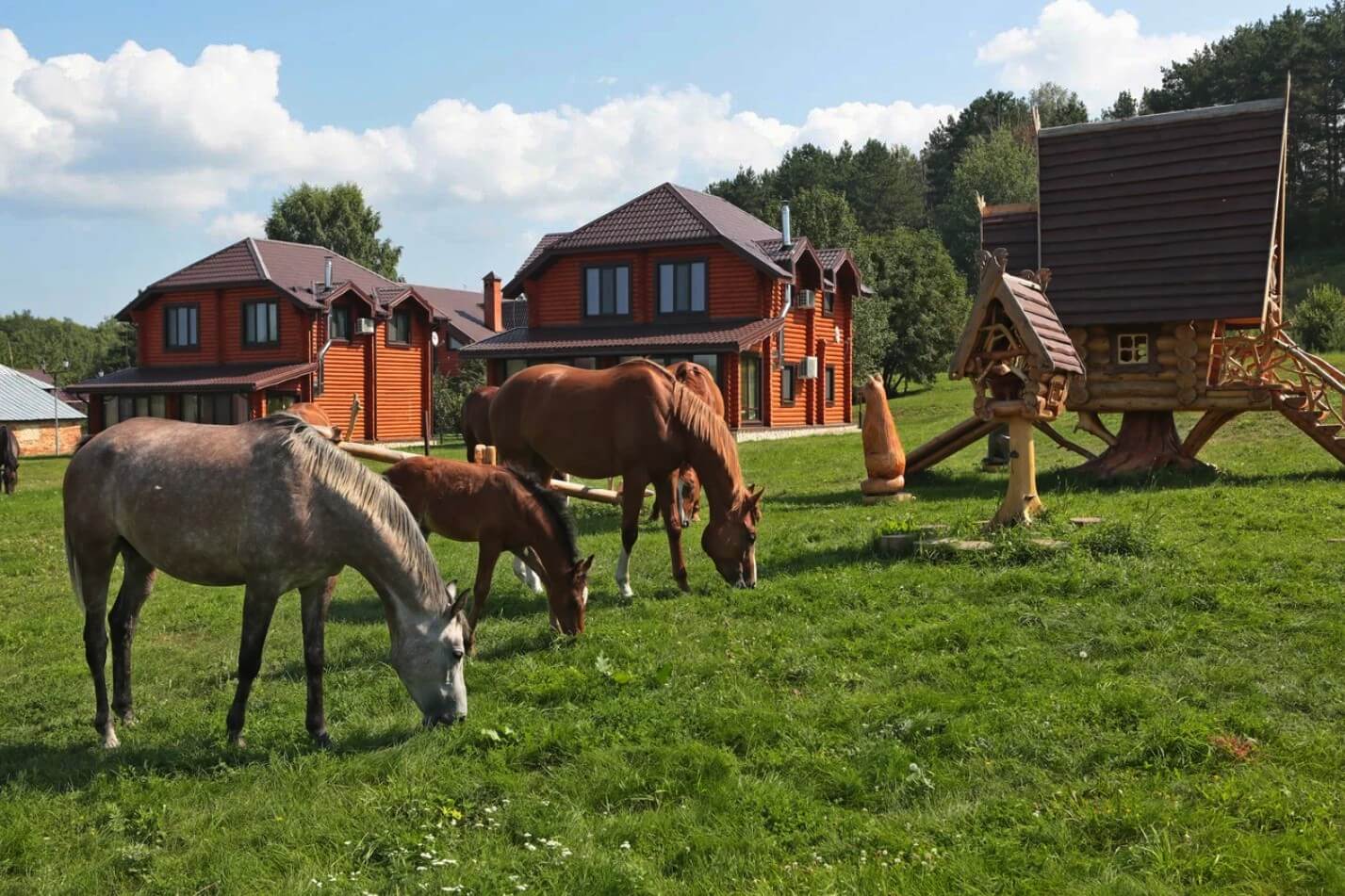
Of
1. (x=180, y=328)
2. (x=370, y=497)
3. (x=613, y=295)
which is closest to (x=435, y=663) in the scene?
(x=370, y=497)

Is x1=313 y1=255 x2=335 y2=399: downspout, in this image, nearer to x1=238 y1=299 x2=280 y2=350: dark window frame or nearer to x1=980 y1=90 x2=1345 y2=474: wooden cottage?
x1=238 y1=299 x2=280 y2=350: dark window frame

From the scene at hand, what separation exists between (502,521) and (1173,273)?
14.8m

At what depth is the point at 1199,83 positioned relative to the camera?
218 feet

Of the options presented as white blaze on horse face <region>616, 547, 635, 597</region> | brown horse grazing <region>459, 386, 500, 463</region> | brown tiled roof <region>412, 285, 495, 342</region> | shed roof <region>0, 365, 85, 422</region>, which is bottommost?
white blaze on horse face <region>616, 547, 635, 597</region>

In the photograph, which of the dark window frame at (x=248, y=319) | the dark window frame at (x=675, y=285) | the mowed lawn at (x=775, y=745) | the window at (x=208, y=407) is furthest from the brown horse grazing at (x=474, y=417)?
the dark window frame at (x=248, y=319)

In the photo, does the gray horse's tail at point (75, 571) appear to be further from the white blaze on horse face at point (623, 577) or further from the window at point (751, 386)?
the window at point (751, 386)

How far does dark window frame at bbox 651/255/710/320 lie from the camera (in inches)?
1414

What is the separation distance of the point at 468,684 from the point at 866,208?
3275 inches

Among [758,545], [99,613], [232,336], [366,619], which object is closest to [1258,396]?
[758,545]

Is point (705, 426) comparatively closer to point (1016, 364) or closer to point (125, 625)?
point (1016, 364)

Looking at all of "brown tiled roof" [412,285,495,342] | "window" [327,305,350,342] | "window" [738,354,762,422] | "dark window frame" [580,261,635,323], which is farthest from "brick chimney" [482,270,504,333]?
"window" [738,354,762,422]

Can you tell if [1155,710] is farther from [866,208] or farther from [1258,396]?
[866,208]

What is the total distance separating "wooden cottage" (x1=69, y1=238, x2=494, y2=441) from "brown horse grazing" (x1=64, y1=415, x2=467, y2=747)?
32660 mm

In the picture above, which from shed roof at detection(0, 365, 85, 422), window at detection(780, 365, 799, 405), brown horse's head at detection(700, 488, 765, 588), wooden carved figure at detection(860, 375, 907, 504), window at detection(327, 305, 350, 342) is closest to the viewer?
brown horse's head at detection(700, 488, 765, 588)
